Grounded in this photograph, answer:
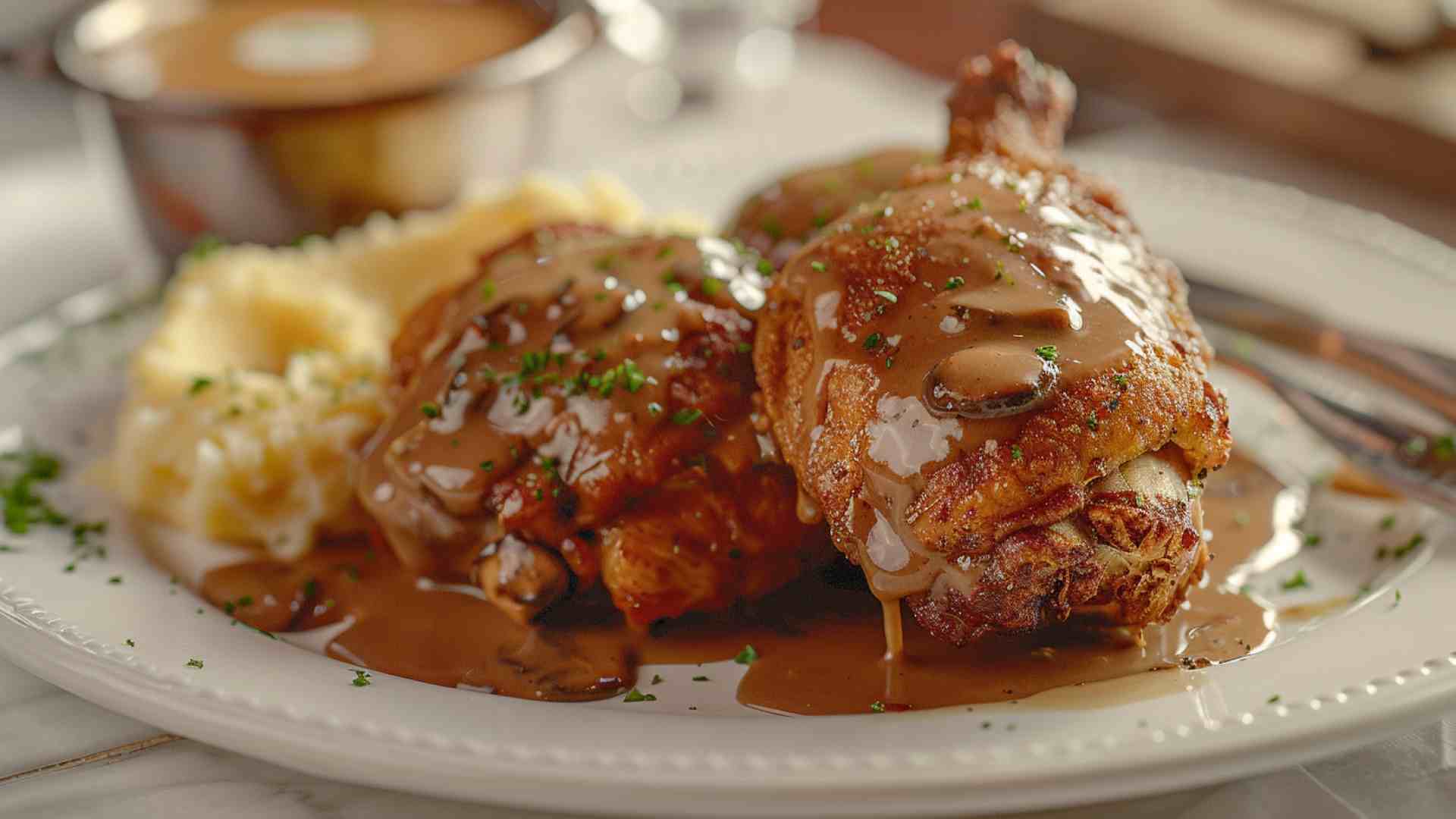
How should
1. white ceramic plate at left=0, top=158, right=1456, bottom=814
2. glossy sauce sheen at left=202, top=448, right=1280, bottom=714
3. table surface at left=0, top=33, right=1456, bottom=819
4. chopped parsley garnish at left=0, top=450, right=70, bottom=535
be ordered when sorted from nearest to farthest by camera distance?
1. white ceramic plate at left=0, top=158, right=1456, bottom=814
2. table surface at left=0, top=33, right=1456, bottom=819
3. glossy sauce sheen at left=202, top=448, right=1280, bottom=714
4. chopped parsley garnish at left=0, top=450, right=70, bottom=535

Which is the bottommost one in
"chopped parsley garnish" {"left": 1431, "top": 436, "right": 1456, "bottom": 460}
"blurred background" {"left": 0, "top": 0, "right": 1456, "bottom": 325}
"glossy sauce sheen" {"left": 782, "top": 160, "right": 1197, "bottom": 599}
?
"blurred background" {"left": 0, "top": 0, "right": 1456, "bottom": 325}

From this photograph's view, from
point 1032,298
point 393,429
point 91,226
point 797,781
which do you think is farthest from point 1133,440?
point 91,226

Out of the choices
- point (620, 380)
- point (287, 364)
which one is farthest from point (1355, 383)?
point (287, 364)

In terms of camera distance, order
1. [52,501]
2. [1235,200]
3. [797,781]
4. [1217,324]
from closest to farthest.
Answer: [797,781] → [52,501] → [1217,324] → [1235,200]

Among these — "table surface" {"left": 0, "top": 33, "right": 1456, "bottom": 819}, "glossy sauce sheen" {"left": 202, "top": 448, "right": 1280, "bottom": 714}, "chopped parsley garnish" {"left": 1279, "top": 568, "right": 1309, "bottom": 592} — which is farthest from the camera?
"chopped parsley garnish" {"left": 1279, "top": 568, "right": 1309, "bottom": 592}

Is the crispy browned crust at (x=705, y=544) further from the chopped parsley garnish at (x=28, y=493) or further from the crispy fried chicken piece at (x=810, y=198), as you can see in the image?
the chopped parsley garnish at (x=28, y=493)

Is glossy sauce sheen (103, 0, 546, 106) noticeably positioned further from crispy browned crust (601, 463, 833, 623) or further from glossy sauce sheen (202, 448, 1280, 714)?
crispy browned crust (601, 463, 833, 623)

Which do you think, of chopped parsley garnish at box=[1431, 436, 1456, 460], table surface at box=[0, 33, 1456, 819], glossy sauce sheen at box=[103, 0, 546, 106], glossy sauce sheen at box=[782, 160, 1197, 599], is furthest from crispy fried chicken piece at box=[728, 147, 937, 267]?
glossy sauce sheen at box=[103, 0, 546, 106]

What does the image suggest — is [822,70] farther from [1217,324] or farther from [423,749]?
[423,749]
